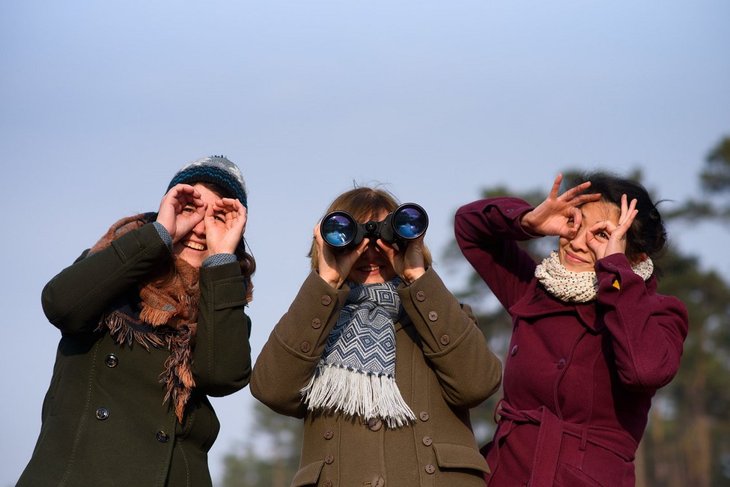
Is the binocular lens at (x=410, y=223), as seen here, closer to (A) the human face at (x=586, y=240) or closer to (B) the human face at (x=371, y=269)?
(B) the human face at (x=371, y=269)

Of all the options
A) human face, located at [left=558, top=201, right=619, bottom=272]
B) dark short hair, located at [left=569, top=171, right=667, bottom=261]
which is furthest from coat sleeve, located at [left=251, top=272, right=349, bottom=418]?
dark short hair, located at [left=569, top=171, right=667, bottom=261]

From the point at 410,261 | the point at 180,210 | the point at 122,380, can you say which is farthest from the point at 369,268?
the point at 122,380

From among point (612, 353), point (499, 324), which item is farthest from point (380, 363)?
point (499, 324)

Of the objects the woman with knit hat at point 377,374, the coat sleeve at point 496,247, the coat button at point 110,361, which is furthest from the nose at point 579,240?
the coat button at point 110,361

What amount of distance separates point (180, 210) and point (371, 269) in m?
0.80

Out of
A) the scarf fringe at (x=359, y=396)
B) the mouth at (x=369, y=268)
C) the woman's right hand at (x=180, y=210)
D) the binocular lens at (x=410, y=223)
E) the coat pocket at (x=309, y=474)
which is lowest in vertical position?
the coat pocket at (x=309, y=474)

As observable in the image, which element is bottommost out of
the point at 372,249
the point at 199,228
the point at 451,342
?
the point at 451,342

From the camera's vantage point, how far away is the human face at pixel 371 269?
408 cm

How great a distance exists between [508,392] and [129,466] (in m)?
1.54

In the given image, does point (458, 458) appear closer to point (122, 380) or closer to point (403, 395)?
point (403, 395)

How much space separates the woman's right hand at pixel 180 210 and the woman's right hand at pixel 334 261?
481 mm

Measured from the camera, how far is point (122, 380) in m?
3.74

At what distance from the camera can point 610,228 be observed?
13.3ft

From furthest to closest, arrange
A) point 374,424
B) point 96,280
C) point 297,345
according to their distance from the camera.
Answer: point 374,424 → point 297,345 → point 96,280
